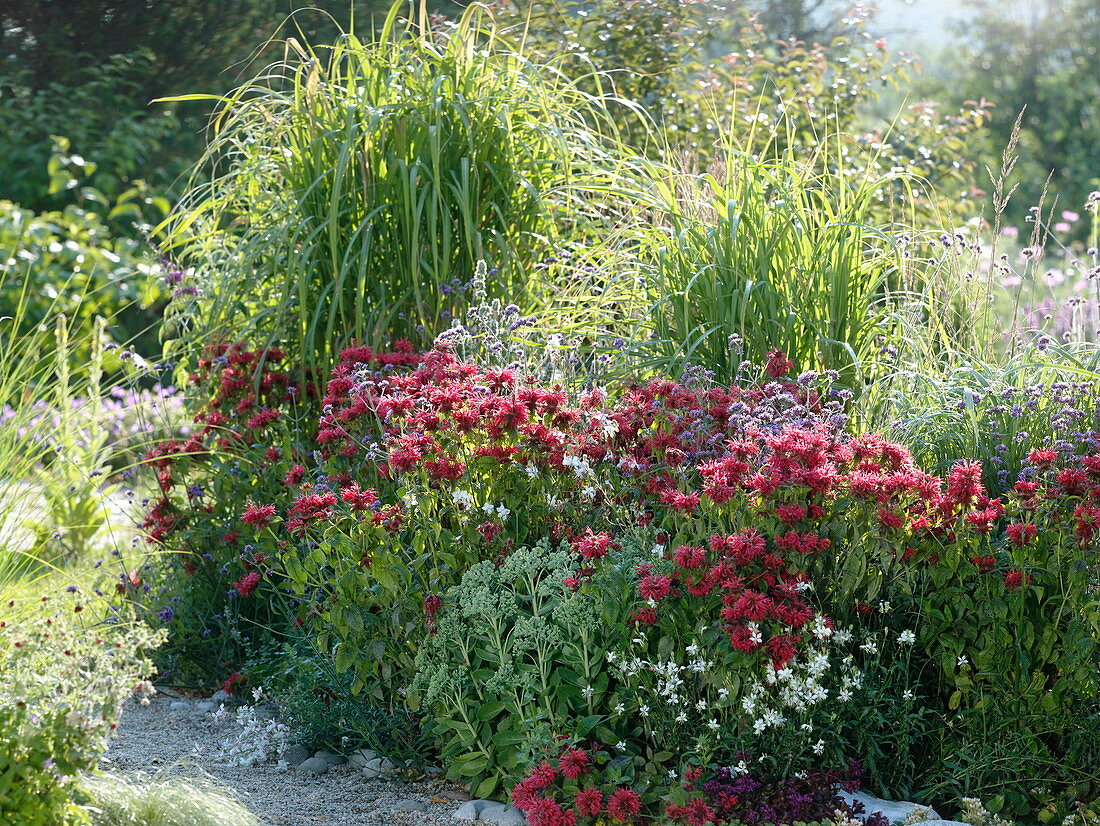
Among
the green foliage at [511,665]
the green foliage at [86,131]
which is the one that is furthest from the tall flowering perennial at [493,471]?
the green foliage at [86,131]


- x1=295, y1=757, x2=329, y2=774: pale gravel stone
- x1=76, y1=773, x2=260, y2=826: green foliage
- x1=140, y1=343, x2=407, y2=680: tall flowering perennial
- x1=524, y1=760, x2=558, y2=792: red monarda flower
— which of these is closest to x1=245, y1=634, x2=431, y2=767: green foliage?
x1=295, y1=757, x2=329, y2=774: pale gravel stone

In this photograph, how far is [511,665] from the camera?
262cm

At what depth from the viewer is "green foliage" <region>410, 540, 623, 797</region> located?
8.56 feet

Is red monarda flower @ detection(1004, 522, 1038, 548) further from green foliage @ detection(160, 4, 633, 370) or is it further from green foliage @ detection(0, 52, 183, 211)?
green foliage @ detection(0, 52, 183, 211)

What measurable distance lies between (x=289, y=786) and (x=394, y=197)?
220cm

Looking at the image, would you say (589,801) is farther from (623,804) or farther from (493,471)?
(493,471)

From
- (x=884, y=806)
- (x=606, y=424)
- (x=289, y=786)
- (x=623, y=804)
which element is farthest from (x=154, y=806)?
(x=884, y=806)

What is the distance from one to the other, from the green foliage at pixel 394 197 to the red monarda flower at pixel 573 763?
1942 mm

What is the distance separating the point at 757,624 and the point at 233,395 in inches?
93.6

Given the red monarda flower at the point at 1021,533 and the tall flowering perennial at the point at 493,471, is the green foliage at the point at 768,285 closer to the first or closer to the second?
the tall flowering perennial at the point at 493,471

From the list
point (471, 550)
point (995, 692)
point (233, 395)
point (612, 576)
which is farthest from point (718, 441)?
point (233, 395)

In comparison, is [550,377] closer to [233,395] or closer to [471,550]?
[471,550]

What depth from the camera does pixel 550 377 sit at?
373cm

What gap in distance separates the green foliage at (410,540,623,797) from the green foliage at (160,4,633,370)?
148 centimetres
